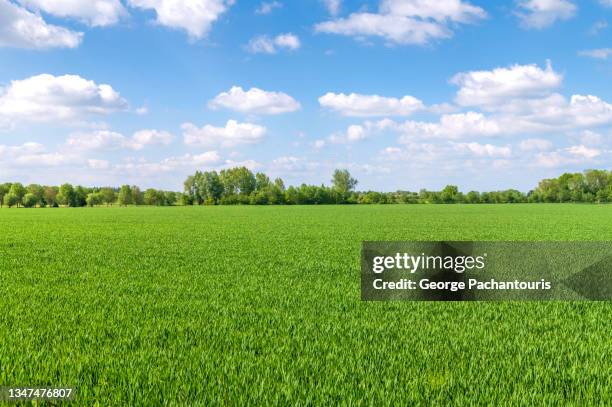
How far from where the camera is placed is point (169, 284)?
1343 cm

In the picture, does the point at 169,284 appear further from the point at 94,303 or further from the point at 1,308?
the point at 1,308

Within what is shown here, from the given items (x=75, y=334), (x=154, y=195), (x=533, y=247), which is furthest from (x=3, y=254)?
(x=154, y=195)

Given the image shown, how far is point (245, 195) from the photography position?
158 m

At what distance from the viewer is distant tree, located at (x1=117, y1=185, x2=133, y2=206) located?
173 metres

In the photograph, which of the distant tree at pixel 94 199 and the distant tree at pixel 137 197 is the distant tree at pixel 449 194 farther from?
the distant tree at pixel 94 199

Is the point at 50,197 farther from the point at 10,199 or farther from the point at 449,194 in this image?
the point at 449,194

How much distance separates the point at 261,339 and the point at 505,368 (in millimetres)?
3769

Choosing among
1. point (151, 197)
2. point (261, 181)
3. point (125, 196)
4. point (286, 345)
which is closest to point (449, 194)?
point (261, 181)

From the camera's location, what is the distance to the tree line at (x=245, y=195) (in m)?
161

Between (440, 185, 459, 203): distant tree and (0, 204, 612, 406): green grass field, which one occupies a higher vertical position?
(440, 185, 459, 203): distant tree

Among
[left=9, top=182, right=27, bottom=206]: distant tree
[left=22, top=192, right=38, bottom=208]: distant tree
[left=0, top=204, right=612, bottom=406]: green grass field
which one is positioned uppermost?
[left=9, top=182, right=27, bottom=206]: distant tree

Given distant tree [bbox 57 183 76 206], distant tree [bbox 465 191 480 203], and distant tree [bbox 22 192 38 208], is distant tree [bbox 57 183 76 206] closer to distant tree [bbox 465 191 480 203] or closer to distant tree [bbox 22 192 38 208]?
distant tree [bbox 22 192 38 208]

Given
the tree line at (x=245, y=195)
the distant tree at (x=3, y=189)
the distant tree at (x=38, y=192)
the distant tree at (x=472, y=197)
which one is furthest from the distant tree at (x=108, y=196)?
the distant tree at (x=472, y=197)

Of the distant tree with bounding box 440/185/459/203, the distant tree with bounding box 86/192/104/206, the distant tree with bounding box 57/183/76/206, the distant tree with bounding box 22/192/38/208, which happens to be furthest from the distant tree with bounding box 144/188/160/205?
the distant tree with bounding box 440/185/459/203
